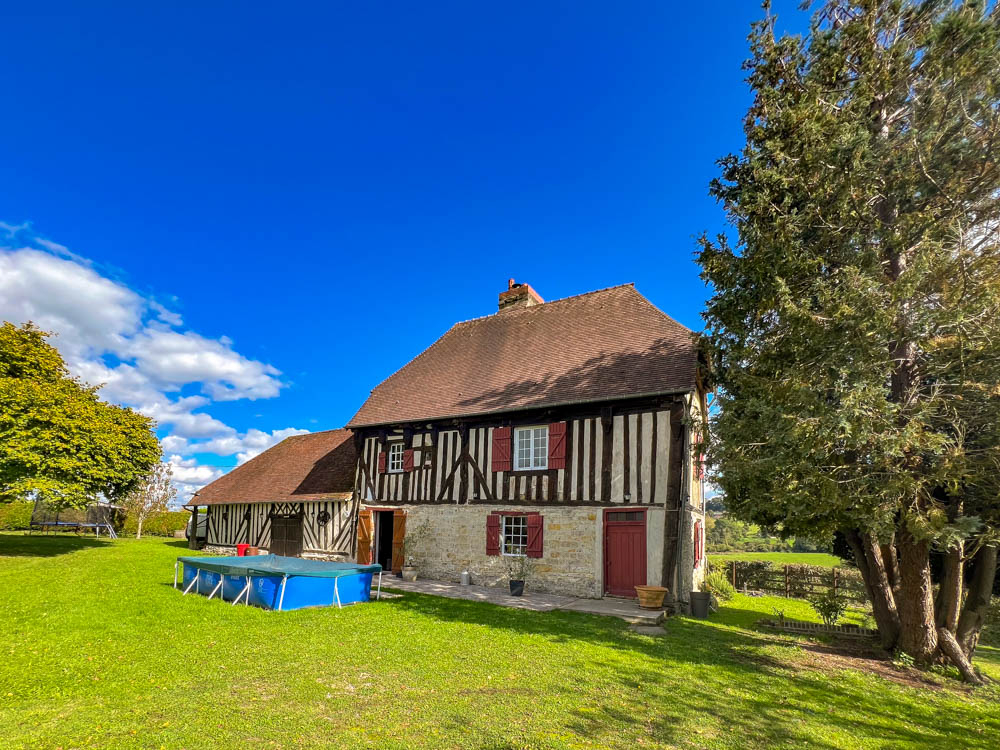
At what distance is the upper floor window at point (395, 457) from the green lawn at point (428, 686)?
22.4ft

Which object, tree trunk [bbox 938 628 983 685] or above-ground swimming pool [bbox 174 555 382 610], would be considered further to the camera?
above-ground swimming pool [bbox 174 555 382 610]

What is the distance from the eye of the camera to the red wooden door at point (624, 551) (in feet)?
39.2

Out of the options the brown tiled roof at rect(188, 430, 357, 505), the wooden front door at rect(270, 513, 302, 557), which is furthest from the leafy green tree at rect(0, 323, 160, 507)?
the wooden front door at rect(270, 513, 302, 557)

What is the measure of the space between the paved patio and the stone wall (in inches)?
13.2

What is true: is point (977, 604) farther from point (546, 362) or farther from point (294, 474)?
point (294, 474)

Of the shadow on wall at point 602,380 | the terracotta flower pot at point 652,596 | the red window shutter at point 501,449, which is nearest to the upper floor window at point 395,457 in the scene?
the shadow on wall at point 602,380

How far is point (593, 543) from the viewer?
12531 mm

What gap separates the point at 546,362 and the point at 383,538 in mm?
8113

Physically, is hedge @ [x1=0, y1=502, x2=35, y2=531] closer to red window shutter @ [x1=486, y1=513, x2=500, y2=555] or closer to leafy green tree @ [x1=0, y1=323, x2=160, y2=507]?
leafy green tree @ [x1=0, y1=323, x2=160, y2=507]

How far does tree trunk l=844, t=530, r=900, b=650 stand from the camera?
27.7 feet

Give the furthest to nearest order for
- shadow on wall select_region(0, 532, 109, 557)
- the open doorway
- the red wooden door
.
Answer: shadow on wall select_region(0, 532, 109, 557), the open doorway, the red wooden door

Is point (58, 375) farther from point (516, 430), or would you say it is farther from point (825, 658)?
point (825, 658)

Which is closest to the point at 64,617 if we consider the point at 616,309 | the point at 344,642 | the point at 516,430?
the point at 344,642

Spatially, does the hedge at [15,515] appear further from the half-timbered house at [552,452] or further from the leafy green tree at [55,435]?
the half-timbered house at [552,452]
